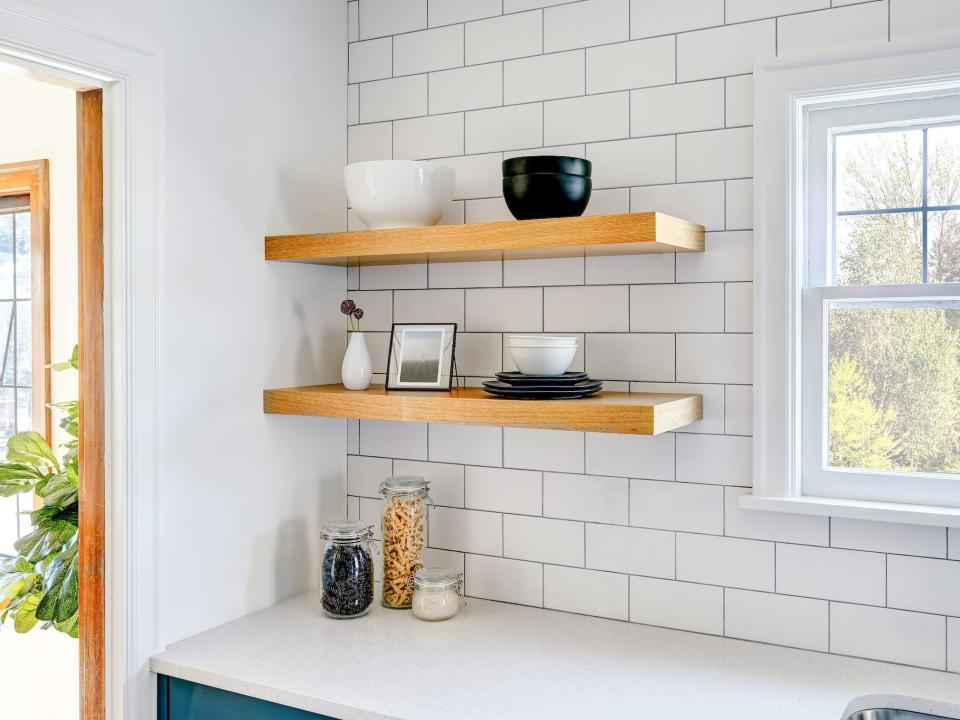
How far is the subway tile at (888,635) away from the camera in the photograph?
65.9 inches

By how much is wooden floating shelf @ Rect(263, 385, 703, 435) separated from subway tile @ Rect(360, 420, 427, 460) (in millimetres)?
199

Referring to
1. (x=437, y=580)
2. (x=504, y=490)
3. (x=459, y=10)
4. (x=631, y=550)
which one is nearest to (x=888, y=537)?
(x=631, y=550)

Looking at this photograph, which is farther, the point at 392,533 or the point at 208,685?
the point at 392,533

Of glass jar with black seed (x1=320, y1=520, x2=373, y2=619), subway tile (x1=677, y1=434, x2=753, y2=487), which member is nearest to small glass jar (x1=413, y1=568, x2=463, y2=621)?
glass jar with black seed (x1=320, y1=520, x2=373, y2=619)

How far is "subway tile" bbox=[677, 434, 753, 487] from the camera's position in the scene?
1.83 metres

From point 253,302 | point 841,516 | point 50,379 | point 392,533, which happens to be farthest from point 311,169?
point 841,516

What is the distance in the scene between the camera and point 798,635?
1.79m

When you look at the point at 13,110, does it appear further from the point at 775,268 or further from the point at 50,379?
the point at 775,268

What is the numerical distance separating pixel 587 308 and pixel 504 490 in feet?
1.61

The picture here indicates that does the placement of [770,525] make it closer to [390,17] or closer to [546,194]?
[546,194]

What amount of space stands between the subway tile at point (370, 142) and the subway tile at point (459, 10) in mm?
294

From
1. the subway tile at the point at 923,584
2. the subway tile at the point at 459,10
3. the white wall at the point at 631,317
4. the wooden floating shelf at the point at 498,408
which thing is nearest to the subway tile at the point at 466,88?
the white wall at the point at 631,317

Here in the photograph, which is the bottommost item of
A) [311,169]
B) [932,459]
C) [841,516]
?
[841,516]

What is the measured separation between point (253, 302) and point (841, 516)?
1365 mm
